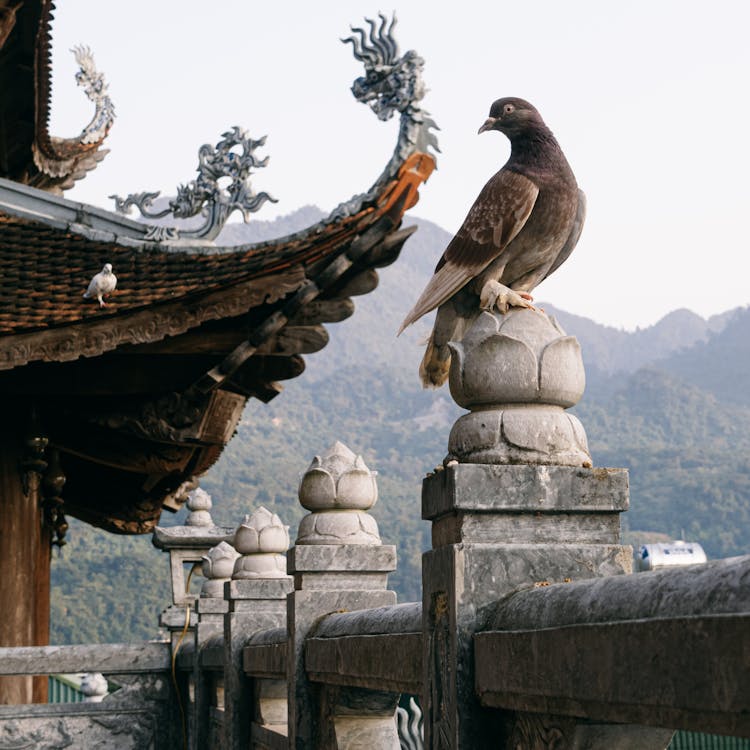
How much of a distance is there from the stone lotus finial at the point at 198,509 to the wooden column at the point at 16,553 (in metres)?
2.72

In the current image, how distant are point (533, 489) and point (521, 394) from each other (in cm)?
25

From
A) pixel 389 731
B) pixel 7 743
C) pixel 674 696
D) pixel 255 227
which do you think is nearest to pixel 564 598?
pixel 674 696

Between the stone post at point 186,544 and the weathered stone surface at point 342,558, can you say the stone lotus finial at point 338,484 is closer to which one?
the weathered stone surface at point 342,558

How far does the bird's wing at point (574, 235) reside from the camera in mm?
3875

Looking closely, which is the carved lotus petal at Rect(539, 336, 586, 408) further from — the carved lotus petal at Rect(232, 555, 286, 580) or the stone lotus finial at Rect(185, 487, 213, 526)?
the stone lotus finial at Rect(185, 487, 213, 526)

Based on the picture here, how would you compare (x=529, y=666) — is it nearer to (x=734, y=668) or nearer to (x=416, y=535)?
(x=734, y=668)

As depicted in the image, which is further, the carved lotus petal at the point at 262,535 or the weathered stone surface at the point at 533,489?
the carved lotus petal at the point at 262,535

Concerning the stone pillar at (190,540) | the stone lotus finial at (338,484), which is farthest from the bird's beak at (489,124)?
the stone pillar at (190,540)

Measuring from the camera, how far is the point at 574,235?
3.90m

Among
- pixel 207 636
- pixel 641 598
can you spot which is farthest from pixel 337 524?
pixel 207 636

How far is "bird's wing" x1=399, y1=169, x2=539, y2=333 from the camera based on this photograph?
3.72m

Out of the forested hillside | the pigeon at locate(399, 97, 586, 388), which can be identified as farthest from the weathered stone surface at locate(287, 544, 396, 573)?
the forested hillside

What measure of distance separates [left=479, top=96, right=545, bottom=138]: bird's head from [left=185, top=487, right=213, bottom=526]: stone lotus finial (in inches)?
375

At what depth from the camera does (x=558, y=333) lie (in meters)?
3.32
